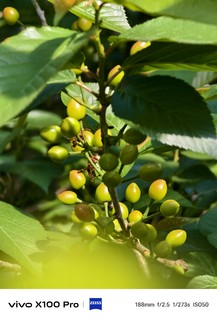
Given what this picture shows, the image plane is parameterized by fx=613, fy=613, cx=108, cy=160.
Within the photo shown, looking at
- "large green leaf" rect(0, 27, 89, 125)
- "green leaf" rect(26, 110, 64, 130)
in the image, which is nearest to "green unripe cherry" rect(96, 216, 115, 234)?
"large green leaf" rect(0, 27, 89, 125)

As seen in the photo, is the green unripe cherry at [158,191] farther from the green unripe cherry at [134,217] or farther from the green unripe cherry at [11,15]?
the green unripe cherry at [11,15]

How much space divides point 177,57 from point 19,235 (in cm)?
53

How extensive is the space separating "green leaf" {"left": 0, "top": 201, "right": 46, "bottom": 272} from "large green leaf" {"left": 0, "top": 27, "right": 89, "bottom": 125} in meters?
0.45

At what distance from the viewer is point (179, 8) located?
2.25 feet

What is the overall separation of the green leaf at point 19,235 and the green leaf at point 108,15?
0.43 metres

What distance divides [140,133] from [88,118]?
0.39 meters

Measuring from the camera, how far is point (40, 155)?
210 cm

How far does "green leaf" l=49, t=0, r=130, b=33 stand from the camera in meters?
0.92

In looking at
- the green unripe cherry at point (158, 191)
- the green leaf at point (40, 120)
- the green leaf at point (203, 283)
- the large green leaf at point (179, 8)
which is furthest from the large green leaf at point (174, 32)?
the green leaf at point (40, 120)

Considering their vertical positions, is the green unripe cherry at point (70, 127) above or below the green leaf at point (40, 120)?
above

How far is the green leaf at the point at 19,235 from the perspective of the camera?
1.10 m
